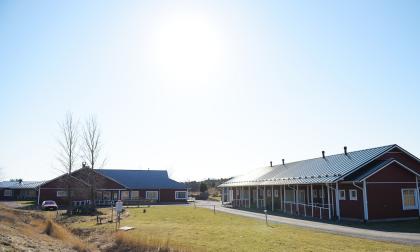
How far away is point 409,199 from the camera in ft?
95.1

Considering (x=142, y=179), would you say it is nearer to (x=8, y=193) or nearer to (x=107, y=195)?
(x=107, y=195)

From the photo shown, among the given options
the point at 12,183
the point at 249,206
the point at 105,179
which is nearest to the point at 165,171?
the point at 105,179

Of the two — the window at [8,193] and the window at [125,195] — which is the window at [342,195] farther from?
the window at [8,193]

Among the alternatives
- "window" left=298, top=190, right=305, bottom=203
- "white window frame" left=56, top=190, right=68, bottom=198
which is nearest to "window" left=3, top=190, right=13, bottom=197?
"white window frame" left=56, top=190, right=68, bottom=198

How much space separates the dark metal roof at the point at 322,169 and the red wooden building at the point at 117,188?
23772mm

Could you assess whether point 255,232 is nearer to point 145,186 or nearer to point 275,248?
point 275,248

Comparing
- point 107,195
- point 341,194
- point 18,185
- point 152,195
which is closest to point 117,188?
point 107,195

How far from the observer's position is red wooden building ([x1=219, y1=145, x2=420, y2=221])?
27.7 metres

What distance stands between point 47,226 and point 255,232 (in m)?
14.7

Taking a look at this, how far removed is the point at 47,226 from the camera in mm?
26125

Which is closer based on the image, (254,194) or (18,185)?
(254,194)

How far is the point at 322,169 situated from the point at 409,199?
7.20 m

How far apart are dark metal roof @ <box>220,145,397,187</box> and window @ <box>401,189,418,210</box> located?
347 cm

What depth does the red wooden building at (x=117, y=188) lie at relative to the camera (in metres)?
53.1
